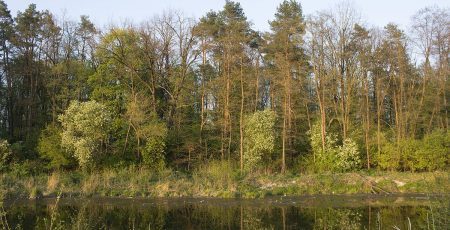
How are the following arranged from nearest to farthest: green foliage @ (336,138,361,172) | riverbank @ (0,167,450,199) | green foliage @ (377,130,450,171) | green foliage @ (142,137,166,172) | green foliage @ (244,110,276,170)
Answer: riverbank @ (0,167,450,199), green foliage @ (377,130,450,171), green foliage @ (336,138,361,172), green foliage @ (244,110,276,170), green foliage @ (142,137,166,172)

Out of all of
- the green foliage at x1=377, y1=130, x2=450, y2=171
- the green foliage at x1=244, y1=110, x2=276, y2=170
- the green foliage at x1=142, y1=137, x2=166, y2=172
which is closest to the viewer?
the green foliage at x1=377, y1=130, x2=450, y2=171

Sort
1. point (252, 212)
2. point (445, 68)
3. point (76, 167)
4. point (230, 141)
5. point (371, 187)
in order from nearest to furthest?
point (252, 212)
point (371, 187)
point (76, 167)
point (230, 141)
point (445, 68)

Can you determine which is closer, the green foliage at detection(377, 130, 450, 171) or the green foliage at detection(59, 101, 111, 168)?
the green foliage at detection(59, 101, 111, 168)

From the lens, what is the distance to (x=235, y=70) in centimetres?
3850

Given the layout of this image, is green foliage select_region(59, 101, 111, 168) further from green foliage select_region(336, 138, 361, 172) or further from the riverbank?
green foliage select_region(336, 138, 361, 172)

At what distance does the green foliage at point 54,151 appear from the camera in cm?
3416

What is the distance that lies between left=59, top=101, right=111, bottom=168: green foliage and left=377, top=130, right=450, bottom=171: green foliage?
21.2 metres

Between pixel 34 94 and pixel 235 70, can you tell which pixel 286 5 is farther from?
Result: pixel 34 94

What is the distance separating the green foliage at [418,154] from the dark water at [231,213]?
874 cm

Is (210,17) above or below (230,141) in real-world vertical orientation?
above

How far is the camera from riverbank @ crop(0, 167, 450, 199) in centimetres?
2816

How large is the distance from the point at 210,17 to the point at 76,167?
1893cm

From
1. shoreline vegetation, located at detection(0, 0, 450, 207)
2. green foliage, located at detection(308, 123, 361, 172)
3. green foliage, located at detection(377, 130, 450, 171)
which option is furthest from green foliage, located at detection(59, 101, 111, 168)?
green foliage, located at detection(377, 130, 450, 171)

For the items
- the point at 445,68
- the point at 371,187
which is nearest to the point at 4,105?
the point at 371,187
